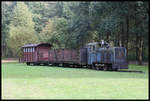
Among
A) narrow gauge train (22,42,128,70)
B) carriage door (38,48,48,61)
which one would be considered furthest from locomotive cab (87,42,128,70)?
carriage door (38,48,48,61)

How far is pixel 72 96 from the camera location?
1034 centimetres

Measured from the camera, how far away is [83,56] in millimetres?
30531

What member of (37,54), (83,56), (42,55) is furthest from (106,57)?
(37,54)

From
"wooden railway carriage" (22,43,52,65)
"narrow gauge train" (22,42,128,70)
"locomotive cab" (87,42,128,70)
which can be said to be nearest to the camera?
"locomotive cab" (87,42,128,70)

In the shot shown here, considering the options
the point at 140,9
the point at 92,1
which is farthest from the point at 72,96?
the point at 92,1

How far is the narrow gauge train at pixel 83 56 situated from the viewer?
2573cm

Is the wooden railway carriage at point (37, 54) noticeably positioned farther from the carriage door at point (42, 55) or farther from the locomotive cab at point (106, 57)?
the locomotive cab at point (106, 57)

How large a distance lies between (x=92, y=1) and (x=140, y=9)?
6399mm

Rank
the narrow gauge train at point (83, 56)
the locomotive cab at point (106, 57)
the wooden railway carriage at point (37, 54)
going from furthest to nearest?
1. the wooden railway carriage at point (37, 54)
2. the narrow gauge train at point (83, 56)
3. the locomotive cab at point (106, 57)

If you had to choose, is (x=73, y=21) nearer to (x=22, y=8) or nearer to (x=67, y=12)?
(x=67, y=12)

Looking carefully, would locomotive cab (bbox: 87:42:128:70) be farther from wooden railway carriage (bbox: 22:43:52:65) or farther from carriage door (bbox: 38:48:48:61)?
carriage door (bbox: 38:48:48:61)

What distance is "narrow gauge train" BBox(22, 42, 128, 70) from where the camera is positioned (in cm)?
2573

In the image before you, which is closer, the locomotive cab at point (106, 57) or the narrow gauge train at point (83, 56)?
the locomotive cab at point (106, 57)

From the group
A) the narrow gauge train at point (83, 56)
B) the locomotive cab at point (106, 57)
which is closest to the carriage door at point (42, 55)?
the narrow gauge train at point (83, 56)
